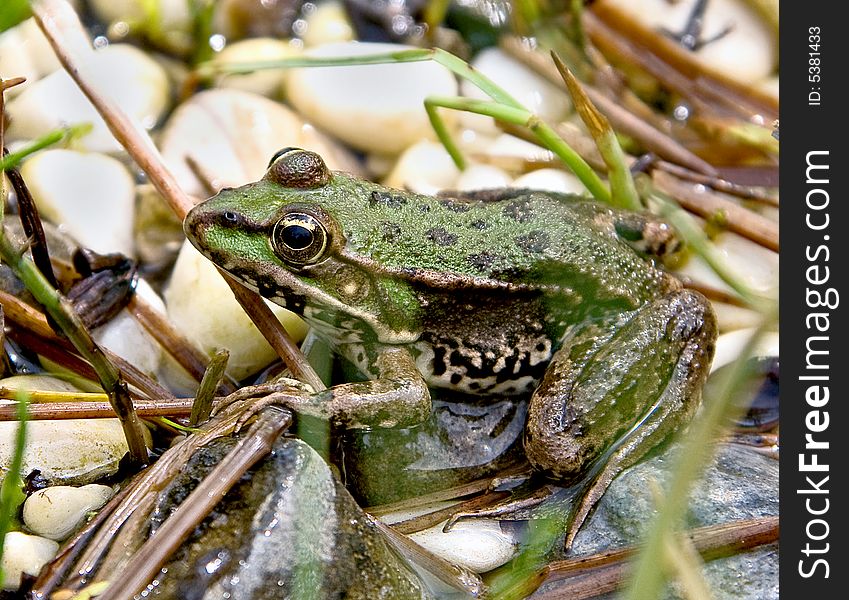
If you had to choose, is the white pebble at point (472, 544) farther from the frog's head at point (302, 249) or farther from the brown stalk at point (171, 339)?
the brown stalk at point (171, 339)

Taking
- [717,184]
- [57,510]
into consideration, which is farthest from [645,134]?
[57,510]

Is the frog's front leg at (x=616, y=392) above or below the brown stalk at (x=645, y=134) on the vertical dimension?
below

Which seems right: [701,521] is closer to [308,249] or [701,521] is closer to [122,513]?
[308,249]

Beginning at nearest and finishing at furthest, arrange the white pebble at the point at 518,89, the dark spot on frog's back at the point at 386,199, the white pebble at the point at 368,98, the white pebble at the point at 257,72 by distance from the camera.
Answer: the dark spot on frog's back at the point at 386,199 < the white pebble at the point at 368,98 < the white pebble at the point at 257,72 < the white pebble at the point at 518,89

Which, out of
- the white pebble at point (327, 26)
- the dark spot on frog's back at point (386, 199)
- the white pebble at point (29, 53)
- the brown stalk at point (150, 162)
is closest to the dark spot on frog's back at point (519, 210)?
the dark spot on frog's back at point (386, 199)

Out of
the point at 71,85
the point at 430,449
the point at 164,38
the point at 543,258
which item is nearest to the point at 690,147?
the point at 543,258

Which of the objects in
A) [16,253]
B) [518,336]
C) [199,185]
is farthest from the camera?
[199,185]
